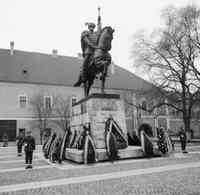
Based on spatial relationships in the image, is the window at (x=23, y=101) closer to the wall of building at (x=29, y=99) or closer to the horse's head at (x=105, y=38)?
the wall of building at (x=29, y=99)

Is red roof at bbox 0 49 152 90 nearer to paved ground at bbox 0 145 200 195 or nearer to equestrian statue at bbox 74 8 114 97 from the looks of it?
equestrian statue at bbox 74 8 114 97

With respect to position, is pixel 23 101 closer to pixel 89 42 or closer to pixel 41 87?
pixel 41 87

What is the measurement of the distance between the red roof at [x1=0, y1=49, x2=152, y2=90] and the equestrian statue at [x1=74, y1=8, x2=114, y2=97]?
2283 cm

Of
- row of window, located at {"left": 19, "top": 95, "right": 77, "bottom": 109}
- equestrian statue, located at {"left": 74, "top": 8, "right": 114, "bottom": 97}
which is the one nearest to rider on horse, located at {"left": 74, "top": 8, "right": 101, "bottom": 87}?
equestrian statue, located at {"left": 74, "top": 8, "right": 114, "bottom": 97}

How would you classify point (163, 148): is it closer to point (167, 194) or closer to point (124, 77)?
point (167, 194)

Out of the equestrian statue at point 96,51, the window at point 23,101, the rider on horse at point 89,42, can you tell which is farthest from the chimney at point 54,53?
the rider on horse at point 89,42

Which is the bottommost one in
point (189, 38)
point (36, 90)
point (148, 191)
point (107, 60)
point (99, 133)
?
point (148, 191)

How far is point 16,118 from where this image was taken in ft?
117

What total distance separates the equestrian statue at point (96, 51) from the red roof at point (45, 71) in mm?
22830

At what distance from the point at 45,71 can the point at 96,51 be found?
29.3 m

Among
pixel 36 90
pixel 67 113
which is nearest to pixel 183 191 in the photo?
pixel 67 113

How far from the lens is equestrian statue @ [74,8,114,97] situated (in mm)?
12039

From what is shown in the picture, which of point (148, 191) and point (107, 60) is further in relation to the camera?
point (107, 60)

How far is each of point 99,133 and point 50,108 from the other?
26325mm
